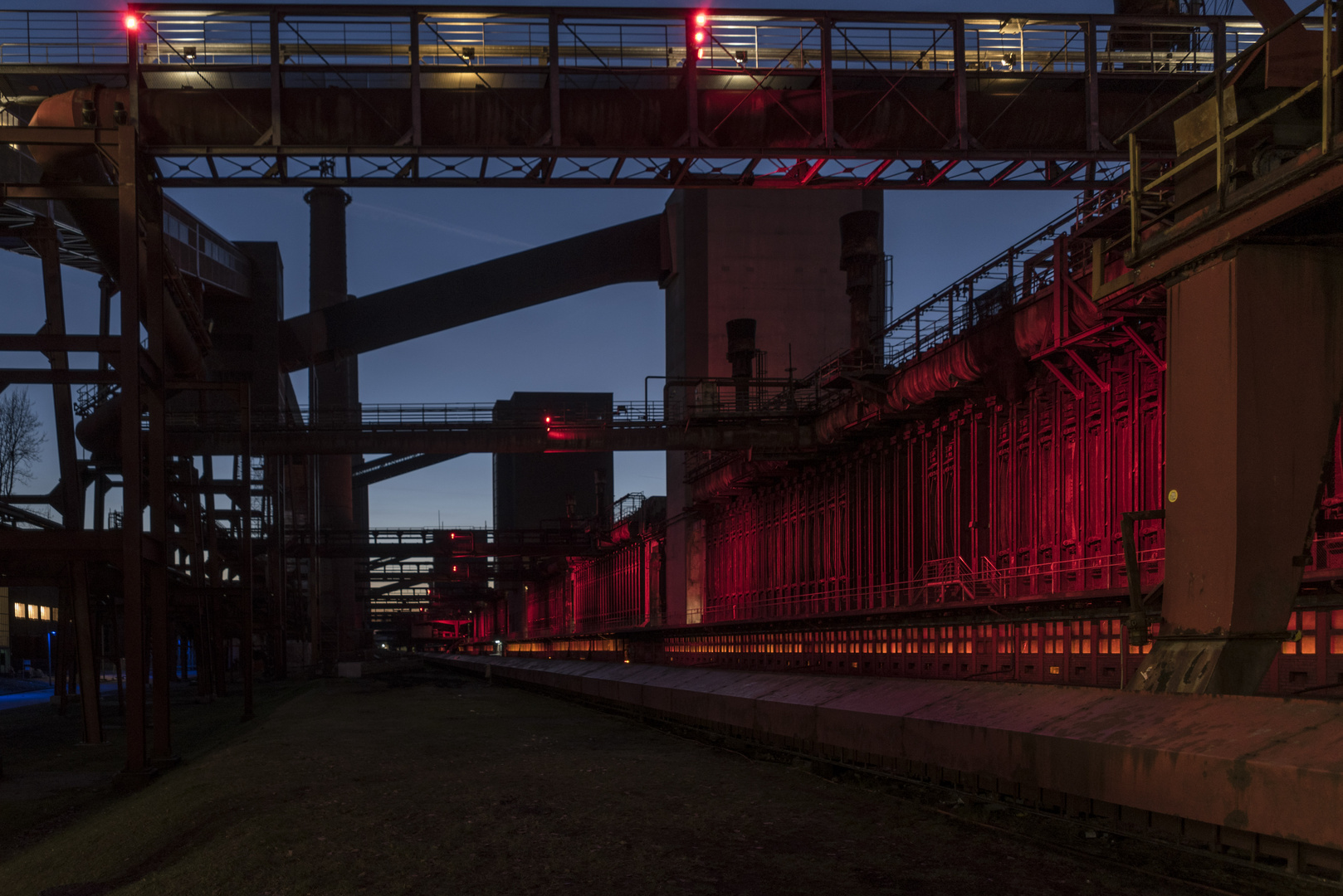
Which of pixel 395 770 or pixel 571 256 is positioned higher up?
pixel 571 256

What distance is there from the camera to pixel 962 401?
25359 mm

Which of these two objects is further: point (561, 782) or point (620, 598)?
point (620, 598)

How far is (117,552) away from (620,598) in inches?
2162

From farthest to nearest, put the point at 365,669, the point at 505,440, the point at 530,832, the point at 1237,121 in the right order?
1. the point at 365,669
2. the point at 505,440
3. the point at 530,832
4. the point at 1237,121

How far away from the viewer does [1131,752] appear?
26.0ft

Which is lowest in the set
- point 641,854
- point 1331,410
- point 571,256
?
point 641,854

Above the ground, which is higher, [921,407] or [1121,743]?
[921,407]

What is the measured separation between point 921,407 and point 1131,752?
63.3 feet

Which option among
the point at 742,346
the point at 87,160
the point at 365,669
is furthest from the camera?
the point at 365,669

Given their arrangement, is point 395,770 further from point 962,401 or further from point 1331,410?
point 962,401

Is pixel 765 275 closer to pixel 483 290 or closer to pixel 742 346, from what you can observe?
pixel 742 346

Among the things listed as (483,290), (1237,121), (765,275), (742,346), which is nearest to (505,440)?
(742,346)

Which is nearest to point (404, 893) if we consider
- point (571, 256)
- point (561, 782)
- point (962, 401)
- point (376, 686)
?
point (561, 782)

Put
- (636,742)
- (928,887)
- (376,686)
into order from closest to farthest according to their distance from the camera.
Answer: (928,887) < (636,742) < (376,686)
